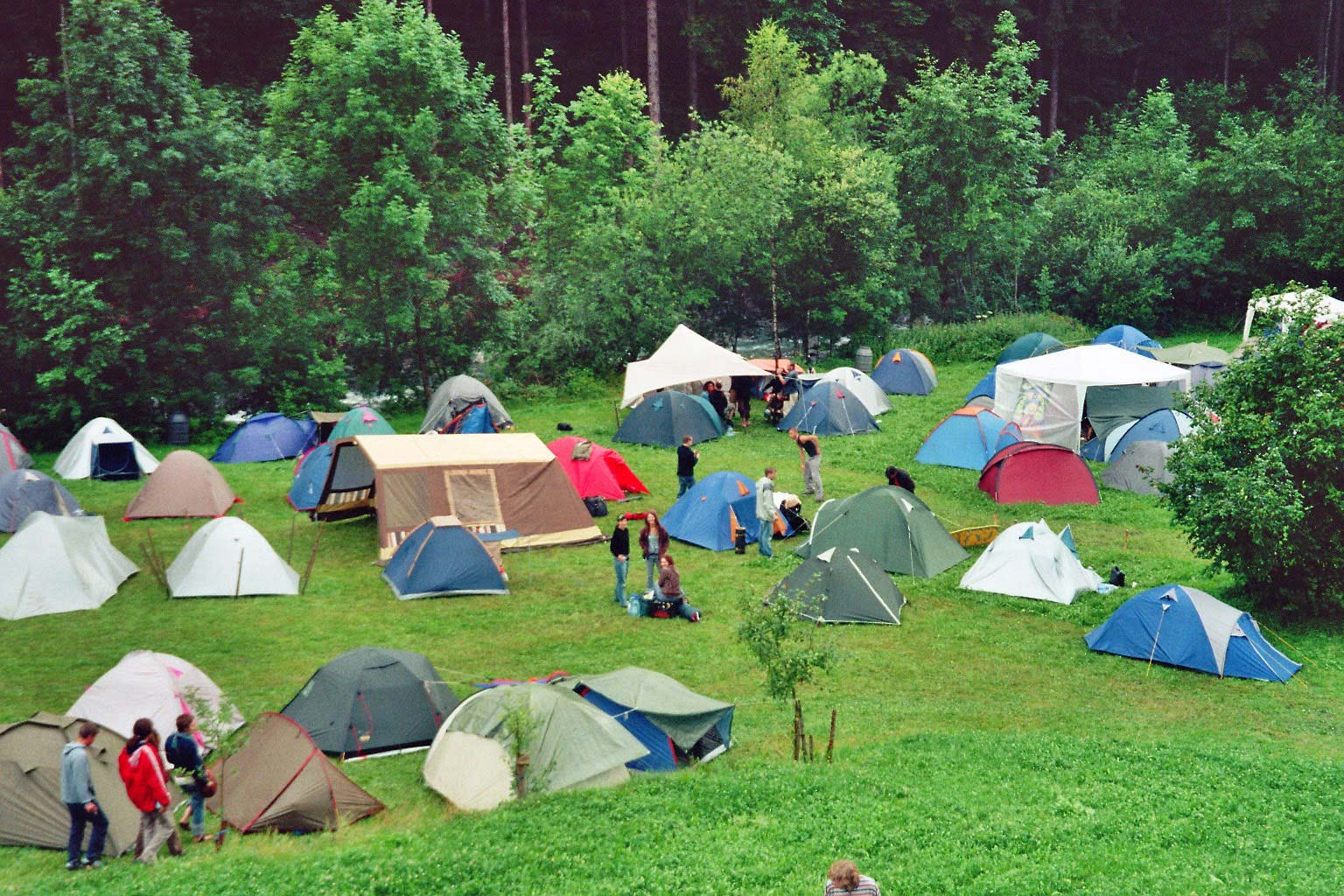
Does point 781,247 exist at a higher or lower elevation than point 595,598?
higher

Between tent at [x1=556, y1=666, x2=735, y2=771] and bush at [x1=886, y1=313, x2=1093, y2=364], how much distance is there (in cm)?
2377

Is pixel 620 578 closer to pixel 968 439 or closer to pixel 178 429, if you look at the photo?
pixel 968 439

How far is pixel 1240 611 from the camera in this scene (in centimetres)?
1429

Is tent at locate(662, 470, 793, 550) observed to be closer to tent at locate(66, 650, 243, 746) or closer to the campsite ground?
the campsite ground

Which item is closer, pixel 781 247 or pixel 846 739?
pixel 846 739

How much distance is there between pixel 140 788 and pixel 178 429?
1789 centimetres

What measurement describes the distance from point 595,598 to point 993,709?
224 inches

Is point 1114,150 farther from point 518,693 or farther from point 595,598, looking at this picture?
point 518,693

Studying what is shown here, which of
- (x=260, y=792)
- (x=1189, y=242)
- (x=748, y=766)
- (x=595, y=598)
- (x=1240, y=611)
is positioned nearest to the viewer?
(x=260, y=792)

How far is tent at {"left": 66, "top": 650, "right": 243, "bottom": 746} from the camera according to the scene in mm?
11961

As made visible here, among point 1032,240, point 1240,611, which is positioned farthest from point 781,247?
point 1240,611

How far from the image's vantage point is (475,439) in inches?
772

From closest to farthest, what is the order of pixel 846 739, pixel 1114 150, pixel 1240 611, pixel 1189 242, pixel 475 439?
pixel 846 739 → pixel 1240 611 → pixel 475 439 → pixel 1189 242 → pixel 1114 150

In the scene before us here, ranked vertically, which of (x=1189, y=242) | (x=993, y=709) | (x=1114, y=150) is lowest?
(x=993, y=709)
